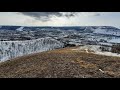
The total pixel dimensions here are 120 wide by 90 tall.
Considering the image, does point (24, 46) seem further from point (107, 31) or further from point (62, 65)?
point (107, 31)

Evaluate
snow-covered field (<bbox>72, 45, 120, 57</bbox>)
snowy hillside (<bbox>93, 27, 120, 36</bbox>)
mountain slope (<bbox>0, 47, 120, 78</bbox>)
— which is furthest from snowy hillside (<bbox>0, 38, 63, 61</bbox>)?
snowy hillside (<bbox>93, 27, 120, 36</bbox>)

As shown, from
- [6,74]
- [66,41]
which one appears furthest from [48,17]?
[6,74]

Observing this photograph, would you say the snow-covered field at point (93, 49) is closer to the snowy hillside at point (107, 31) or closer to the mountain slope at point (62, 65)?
the mountain slope at point (62, 65)

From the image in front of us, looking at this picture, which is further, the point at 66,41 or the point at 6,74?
the point at 66,41

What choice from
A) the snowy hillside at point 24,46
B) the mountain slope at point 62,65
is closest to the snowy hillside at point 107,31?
the mountain slope at point 62,65
